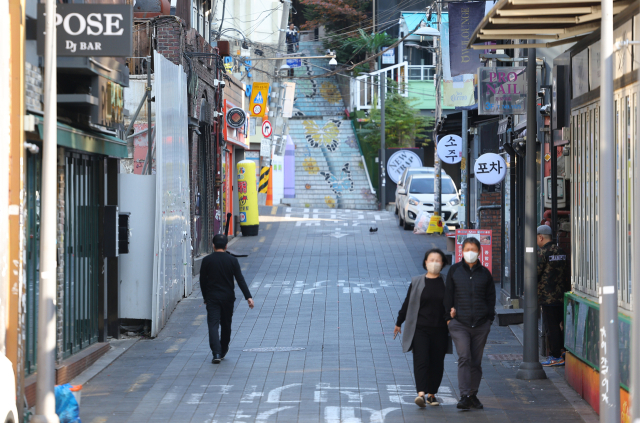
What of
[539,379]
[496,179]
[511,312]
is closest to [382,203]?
[496,179]

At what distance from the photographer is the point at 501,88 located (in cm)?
1231

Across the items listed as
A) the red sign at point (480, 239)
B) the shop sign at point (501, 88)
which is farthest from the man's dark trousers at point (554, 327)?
the red sign at point (480, 239)

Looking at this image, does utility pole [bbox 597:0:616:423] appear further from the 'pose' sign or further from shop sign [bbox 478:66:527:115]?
shop sign [bbox 478:66:527:115]

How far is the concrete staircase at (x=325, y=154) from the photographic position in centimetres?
4084

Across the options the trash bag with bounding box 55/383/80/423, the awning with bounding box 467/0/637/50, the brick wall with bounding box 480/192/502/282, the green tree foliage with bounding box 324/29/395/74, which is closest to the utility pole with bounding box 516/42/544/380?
the awning with bounding box 467/0/637/50

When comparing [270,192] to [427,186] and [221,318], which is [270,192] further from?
[221,318]

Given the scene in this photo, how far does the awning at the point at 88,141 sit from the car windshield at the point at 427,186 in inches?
686

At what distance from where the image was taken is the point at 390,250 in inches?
907

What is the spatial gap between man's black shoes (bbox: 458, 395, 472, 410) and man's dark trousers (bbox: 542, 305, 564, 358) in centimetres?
280

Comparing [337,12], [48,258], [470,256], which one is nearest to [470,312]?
[470,256]

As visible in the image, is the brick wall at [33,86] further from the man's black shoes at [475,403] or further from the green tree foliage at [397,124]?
the green tree foliage at [397,124]

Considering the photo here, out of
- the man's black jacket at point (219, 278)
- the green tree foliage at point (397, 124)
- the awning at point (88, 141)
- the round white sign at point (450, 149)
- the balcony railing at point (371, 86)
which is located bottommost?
the man's black jacket at point (219, 278)

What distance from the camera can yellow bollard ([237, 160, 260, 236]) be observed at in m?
26.2

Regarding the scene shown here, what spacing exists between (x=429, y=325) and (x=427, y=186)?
20270 mm
